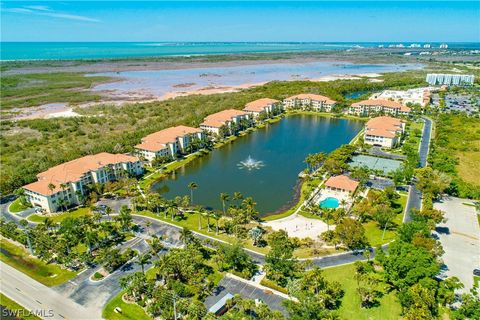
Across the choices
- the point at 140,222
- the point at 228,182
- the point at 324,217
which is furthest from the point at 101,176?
the point at 324,217

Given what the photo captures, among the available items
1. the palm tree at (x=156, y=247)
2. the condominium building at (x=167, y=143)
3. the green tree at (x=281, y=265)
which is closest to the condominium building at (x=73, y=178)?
the condominium building at (x=167, y=143)

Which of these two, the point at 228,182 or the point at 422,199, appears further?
the point at 228,182

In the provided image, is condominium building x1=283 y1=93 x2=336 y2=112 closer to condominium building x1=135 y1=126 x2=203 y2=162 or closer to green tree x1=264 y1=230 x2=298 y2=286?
condominium building x1=135 y1=126 x2=203 y2=162

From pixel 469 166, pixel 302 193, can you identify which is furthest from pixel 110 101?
pixel 469 166

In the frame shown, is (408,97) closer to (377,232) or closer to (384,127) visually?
(384,127)

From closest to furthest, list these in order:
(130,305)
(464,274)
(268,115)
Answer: (130,305) < (464,274) < (268,115)

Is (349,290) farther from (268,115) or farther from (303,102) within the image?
(303,102)

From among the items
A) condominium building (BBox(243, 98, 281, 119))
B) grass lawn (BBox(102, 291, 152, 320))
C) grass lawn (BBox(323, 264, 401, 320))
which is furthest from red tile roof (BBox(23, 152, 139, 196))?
condominium building (BBox(243, 98, 281, 119))

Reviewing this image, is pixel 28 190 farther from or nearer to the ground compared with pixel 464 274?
farther from the ground
